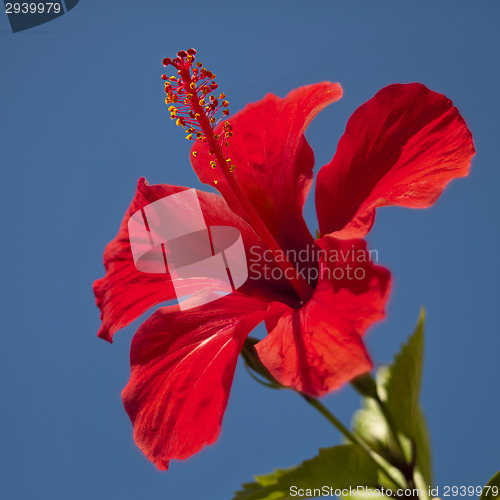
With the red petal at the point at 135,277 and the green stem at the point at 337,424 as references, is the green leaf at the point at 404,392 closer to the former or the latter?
the green stem at the point at 337,424

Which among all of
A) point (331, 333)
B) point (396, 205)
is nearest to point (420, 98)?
point (396, 205)

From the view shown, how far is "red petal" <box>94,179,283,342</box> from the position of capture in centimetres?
100

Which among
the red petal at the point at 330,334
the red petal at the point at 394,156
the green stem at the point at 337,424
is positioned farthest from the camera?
the green stem at the point at 337,424

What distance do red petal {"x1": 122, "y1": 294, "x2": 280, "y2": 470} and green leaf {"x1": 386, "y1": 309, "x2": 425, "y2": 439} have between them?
299 millimetres

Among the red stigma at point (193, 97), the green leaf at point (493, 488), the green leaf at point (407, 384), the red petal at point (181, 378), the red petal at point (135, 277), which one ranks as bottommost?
the green leaf at point (493, 488)

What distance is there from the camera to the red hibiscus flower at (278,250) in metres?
0.80

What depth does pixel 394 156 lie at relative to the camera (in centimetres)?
94

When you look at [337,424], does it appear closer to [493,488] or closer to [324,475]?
[324,475]

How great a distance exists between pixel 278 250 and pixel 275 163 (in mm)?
211

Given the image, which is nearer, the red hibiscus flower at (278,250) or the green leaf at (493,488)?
the red hibiscus flower at (278,250)

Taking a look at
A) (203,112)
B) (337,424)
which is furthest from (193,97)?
(337,424)

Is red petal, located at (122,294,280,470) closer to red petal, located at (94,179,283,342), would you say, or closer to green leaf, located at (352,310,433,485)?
red petal, located at (94,179,283,342)

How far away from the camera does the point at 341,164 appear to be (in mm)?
989

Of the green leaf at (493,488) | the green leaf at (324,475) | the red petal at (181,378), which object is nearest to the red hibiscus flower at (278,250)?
the red petal at (181,378)
